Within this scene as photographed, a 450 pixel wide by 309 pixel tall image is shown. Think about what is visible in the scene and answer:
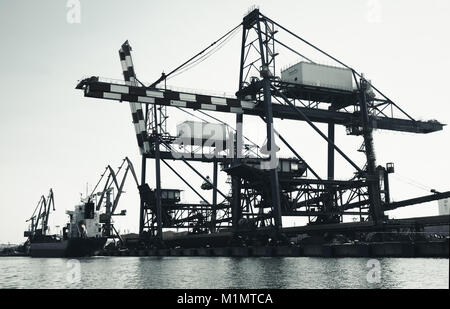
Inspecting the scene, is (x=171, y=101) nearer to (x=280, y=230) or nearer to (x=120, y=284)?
(x=280, y=230)

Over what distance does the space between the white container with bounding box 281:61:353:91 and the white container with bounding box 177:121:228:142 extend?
20654mm

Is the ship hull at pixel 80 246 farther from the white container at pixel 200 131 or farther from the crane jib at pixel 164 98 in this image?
the crane jib at pixel 164 98

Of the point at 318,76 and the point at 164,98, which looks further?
the point at 318,76

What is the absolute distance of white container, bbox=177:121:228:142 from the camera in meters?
67.0

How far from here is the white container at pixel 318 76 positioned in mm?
48750

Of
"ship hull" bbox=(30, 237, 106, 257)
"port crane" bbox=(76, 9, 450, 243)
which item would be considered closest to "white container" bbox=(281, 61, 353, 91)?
"port crane" bbox=(76, 9, 450, 243)

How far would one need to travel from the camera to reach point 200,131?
6856 cm

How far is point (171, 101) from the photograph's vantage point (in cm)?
4412

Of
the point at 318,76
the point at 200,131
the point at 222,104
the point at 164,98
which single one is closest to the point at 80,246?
the point at 200,131

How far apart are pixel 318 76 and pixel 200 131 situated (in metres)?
23.8

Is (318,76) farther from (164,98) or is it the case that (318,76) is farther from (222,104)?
(164,98)

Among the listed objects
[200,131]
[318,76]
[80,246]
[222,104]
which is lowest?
[80,246]

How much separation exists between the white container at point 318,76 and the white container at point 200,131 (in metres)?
20.7

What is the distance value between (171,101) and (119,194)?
47478 millimetres
